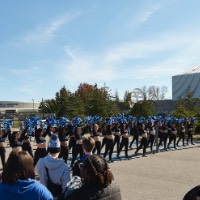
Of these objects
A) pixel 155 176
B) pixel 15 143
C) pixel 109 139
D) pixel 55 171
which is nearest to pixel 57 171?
pixel 55 171

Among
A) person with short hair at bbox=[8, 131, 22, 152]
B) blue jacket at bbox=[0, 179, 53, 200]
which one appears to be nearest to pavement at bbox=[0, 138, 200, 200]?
person with short hair at bbox=[8, 131, 22, 152]

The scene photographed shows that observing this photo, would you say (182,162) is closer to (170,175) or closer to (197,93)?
(170,175)

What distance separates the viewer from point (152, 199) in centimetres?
720

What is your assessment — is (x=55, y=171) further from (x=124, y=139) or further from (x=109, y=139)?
(x=124, y=139)

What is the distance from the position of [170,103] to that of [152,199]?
46.6m

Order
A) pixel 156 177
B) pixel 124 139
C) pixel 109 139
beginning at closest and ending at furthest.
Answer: pixel 156 177 < pixel 109 139 < pixel 124 139

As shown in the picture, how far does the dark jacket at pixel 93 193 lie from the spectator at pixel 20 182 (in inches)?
9.2

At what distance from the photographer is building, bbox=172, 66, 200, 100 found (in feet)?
233

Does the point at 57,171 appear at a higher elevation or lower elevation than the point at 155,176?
higher

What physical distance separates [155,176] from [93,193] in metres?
7.58

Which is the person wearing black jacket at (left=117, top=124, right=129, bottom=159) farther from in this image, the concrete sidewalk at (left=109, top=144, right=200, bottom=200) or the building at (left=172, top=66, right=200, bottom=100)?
the building at (left=172, top=66, right=200, bottom=100)

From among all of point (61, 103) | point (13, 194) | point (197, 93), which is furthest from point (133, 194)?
point (197, 93)

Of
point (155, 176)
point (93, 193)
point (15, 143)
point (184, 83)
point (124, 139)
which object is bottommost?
point (155, 176)

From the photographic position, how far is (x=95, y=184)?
2.66 meters
